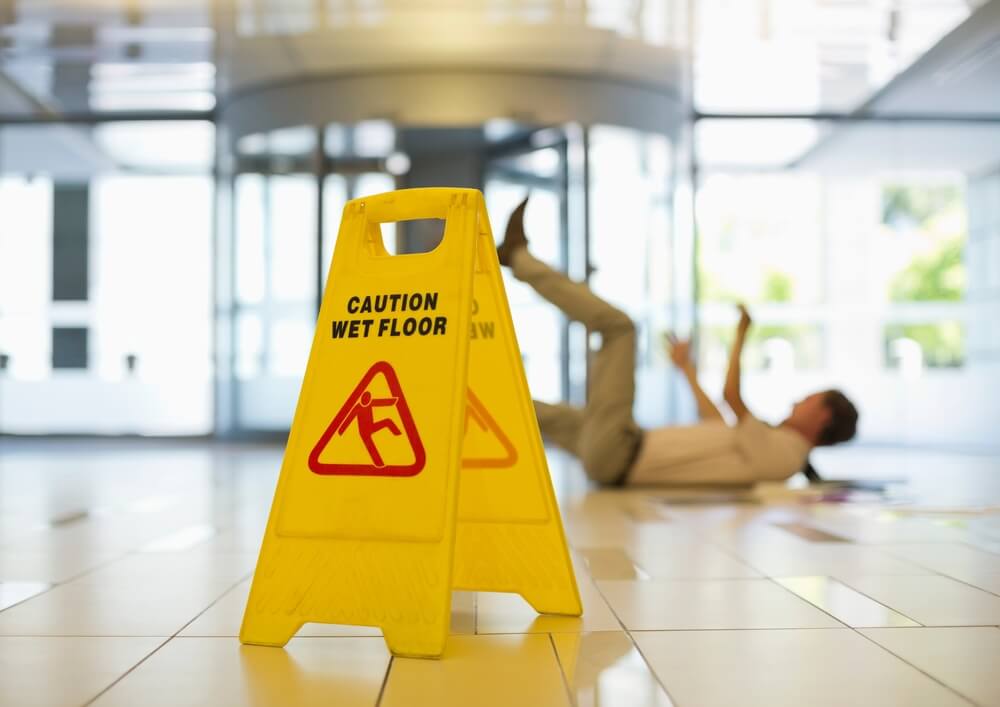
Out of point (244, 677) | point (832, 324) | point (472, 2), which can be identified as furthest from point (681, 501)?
point (832, 324)

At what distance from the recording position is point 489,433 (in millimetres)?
1920

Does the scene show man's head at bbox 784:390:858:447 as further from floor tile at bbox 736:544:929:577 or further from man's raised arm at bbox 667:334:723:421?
floor tile at bbox 736:544:929:577

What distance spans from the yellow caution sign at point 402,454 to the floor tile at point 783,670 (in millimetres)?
314

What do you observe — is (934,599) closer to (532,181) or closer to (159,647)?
(159,647)

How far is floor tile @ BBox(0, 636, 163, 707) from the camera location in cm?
138

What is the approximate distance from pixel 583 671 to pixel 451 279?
26.6 inches

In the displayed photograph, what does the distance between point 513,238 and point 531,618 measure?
6.58 feet

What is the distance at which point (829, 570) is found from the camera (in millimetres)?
2332

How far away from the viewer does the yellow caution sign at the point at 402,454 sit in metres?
1.62

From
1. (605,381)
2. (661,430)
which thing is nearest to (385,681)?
(605,381)

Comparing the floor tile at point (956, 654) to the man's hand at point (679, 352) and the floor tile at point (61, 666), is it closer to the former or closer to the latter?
the floor tile at point (61, 666)

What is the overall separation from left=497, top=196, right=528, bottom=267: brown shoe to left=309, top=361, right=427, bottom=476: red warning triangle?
1.80 metres

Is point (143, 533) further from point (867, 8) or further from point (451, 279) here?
point (867, 8)

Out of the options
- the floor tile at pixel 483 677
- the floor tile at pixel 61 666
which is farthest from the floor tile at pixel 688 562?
Result: the floor tile at pixel 61 666
